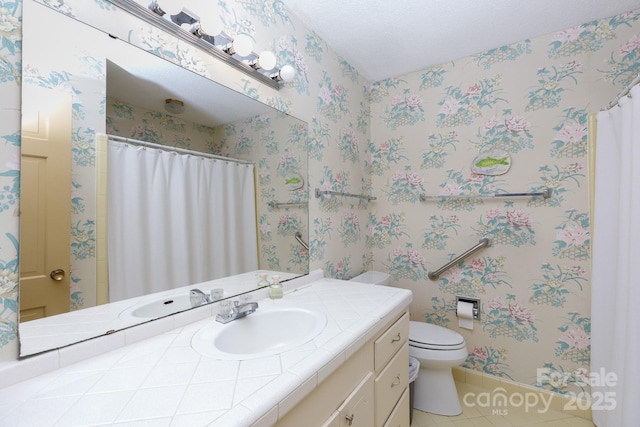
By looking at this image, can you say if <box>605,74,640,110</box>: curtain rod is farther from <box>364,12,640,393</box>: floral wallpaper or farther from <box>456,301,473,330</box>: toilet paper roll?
<box>456,301,473,330</box>: toilet paper roll

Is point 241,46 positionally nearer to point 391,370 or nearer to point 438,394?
point 391,370

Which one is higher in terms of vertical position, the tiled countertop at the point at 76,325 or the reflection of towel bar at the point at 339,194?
the reflection of towel bar at the point at 339,194

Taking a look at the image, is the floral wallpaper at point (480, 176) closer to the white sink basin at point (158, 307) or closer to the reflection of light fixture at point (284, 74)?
the reflection of light fixture at point (284, 74)

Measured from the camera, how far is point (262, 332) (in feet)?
3.48

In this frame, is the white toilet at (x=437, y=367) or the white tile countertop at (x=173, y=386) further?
the white toilet at (x=437, y=367)

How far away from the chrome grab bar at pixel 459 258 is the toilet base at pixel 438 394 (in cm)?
59

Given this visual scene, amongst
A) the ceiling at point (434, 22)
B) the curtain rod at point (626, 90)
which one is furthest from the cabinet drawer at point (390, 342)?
the ceiling at point (434, 22)

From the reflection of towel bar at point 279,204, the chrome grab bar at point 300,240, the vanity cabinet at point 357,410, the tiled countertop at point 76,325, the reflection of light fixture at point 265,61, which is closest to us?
the tiled countertop at point 76,325

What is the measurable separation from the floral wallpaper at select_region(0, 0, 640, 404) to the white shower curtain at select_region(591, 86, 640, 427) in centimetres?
18

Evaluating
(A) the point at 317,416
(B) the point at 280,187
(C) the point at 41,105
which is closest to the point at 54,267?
(C) the point at 41,105

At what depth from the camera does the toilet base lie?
167 centimetres

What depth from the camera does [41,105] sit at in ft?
2.26

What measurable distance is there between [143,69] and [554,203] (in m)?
2.13

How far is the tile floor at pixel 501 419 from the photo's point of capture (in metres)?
1.58
